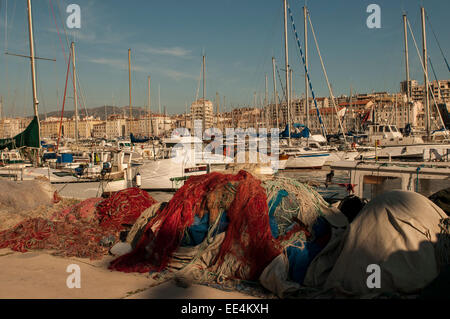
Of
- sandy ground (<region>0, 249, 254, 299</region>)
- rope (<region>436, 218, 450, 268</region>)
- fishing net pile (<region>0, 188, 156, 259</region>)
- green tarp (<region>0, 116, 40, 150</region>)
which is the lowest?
sandy ground (<region>0, 249, 254, 299</region>)

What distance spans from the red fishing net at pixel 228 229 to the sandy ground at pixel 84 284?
0.43m

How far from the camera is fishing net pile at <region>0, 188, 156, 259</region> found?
22.4 feet

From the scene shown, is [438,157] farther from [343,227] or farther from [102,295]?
[102,295]

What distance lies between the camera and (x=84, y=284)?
5035mm

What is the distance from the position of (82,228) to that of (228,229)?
3566 millimetres

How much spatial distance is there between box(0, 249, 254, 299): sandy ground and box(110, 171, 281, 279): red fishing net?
426 mm

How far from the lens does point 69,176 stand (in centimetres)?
1580

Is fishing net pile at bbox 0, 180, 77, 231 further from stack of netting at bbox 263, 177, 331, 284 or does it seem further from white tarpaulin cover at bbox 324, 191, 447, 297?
white tarpaulin cover at bbox 324, 191, 447, 297

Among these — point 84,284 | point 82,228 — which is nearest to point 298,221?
point 84,284

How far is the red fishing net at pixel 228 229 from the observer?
5.49 m

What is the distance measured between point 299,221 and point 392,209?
4.63 ft
